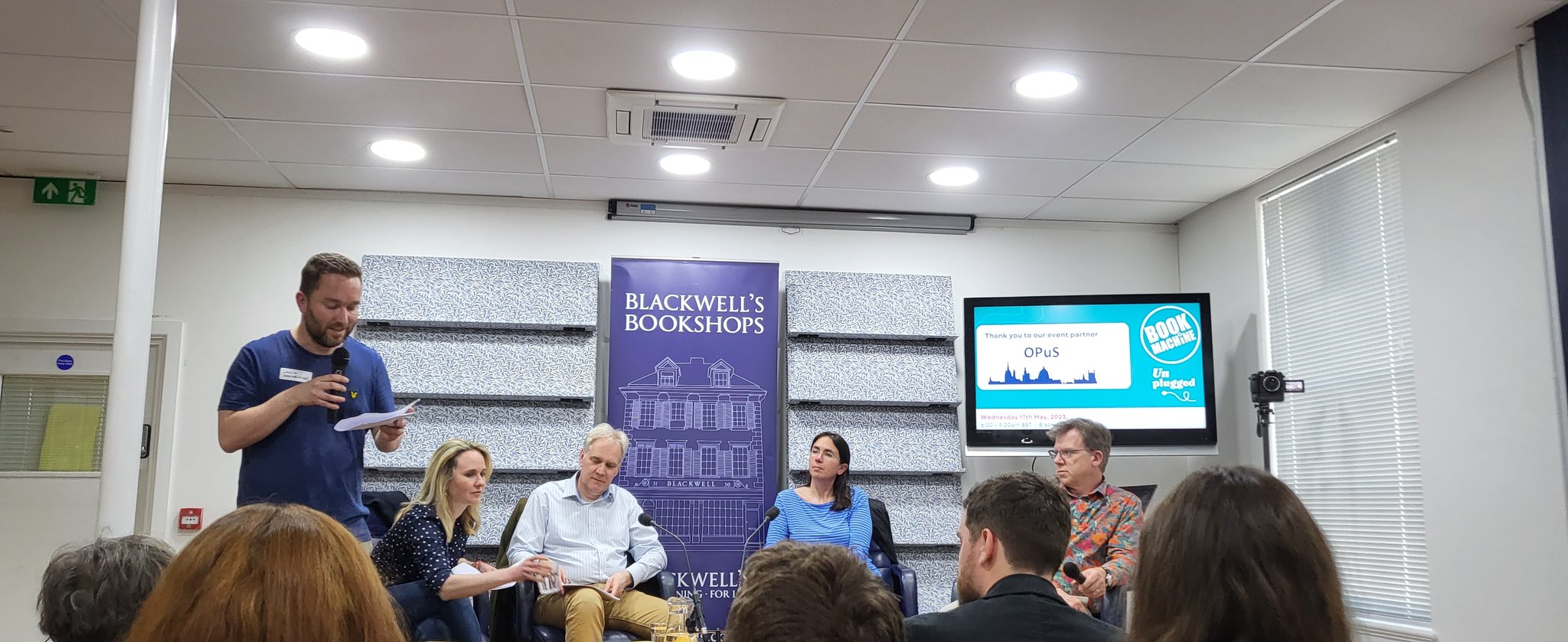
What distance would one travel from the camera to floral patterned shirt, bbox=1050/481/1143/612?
12.2 ft

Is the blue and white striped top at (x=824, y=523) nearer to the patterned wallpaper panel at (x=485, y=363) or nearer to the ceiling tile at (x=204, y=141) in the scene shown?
the patterned wallpaper panel at (x=485, y=363)

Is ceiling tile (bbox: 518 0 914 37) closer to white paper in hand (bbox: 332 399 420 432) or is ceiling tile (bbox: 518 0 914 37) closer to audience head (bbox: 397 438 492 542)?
white paper in hand (bbox: 332 399 420 432)

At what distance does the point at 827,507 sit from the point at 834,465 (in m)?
0.19

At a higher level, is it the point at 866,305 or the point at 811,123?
the point at 811,123

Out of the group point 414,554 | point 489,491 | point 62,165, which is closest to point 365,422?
point 414,554

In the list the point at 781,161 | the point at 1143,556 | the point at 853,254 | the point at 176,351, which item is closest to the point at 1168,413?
the point at 853,254

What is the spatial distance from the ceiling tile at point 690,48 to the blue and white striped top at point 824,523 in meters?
1.83

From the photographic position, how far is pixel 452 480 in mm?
3443

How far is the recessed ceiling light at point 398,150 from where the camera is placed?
441 cm

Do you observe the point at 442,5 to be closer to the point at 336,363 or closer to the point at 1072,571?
the point at 336,363

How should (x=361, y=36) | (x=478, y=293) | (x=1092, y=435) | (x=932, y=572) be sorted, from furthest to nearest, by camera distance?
1. (x=932, y=572)
2. (x=478, y=293)
3. (x=1092, y=435)
4. (x=361, y=36)

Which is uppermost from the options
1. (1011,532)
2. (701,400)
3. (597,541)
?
(701,400)

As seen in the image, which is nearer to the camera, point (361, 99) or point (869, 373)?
point (361, 99)

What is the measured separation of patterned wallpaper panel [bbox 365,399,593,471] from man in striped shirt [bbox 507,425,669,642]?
0.67 metres
